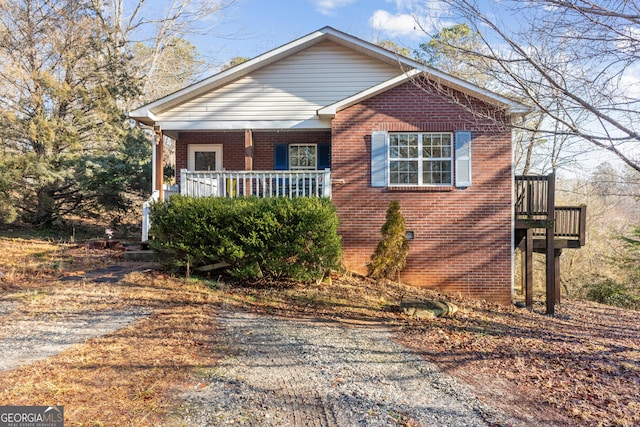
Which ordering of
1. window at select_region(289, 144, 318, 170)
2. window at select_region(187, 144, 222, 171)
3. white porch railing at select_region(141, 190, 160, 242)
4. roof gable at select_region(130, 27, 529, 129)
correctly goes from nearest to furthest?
1. white porch railing at select_region(141, 190, 160, 242)
2. roof gable at select_region(130, 27, 529, 129)
3. window at select_region(289, 144, 318, 170)
4. window at select_region(187, 144, 222, 171)

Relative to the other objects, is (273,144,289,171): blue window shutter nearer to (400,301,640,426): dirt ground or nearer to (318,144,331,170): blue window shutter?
(318,144,331,170): blue window shutter

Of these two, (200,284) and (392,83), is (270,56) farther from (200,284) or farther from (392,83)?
(200,284)

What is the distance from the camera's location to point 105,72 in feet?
48.2

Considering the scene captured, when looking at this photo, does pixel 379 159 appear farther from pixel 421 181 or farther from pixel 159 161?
pixel 159 161

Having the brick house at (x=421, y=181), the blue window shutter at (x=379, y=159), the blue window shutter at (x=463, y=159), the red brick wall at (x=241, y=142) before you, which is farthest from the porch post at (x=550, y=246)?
the red brick wall at (x=241, y=142)

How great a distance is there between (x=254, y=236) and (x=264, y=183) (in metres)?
2.02

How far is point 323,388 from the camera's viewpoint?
3756 mm

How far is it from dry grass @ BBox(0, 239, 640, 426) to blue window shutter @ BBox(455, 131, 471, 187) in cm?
283

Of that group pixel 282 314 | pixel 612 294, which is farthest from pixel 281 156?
pixel 612 294

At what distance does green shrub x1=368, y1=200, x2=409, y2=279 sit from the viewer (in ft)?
30.2

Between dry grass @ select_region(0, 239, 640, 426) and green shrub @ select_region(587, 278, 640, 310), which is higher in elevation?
dry grass @ select_region(0, 239, 640, 426)

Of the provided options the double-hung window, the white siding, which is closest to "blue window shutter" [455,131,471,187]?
the double-hung window

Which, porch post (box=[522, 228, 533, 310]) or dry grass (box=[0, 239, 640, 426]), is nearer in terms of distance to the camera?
dry grass (box=[0, 239, 640, 426])

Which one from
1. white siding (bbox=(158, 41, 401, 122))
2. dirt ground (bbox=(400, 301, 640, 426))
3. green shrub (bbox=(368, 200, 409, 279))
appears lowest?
dirt ground (bbox=(400, 301, 640, 426))
